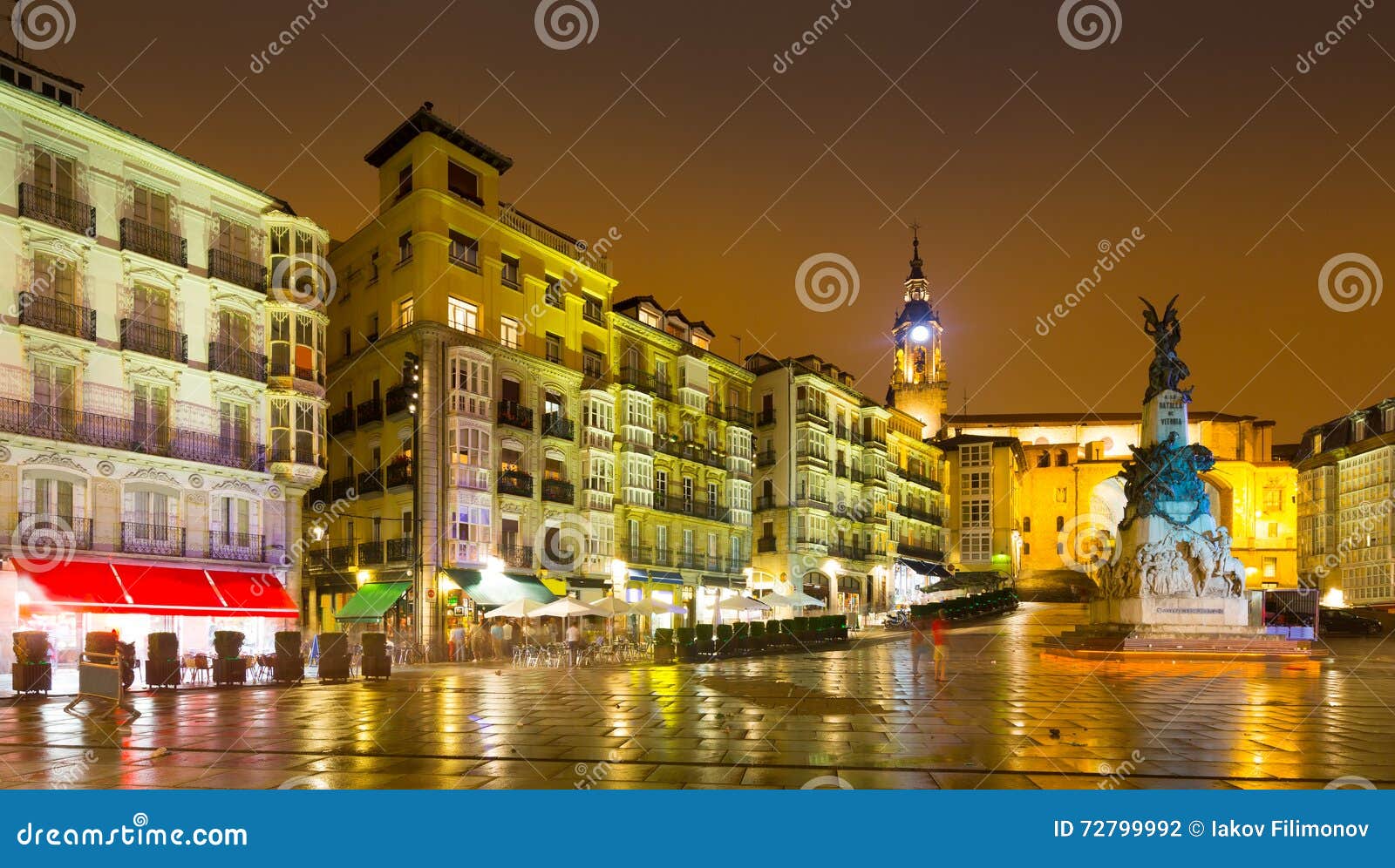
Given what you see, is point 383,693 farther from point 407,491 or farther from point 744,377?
point 744,377

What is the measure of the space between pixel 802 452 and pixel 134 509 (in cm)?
3771

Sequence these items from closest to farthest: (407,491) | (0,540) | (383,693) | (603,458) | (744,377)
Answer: (383,693)
(0,540)
(407,491)
(603,458)
(744,377)

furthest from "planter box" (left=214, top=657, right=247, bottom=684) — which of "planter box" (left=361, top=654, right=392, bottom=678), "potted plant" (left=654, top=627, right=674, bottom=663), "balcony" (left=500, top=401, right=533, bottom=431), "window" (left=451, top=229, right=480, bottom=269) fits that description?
"window" (left=451, top=229, right=480, bottom=269)

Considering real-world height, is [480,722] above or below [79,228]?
below

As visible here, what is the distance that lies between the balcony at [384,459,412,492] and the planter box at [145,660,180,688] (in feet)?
A: 52.4

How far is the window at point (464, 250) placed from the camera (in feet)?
128

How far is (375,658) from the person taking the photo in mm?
24844

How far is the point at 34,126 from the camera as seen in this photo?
27891 mm

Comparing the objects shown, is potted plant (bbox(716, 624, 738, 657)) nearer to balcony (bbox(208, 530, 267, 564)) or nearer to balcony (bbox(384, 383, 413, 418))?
balcony (bbox(384, 383, 413, 418))

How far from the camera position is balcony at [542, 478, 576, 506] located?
42.0 meters

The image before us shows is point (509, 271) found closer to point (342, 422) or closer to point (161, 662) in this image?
point (342, 422)

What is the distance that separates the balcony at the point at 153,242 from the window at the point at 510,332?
12.6 m

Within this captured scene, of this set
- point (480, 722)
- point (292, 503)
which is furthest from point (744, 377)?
point (480, 722)

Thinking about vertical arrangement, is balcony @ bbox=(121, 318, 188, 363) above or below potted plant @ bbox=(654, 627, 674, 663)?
above
